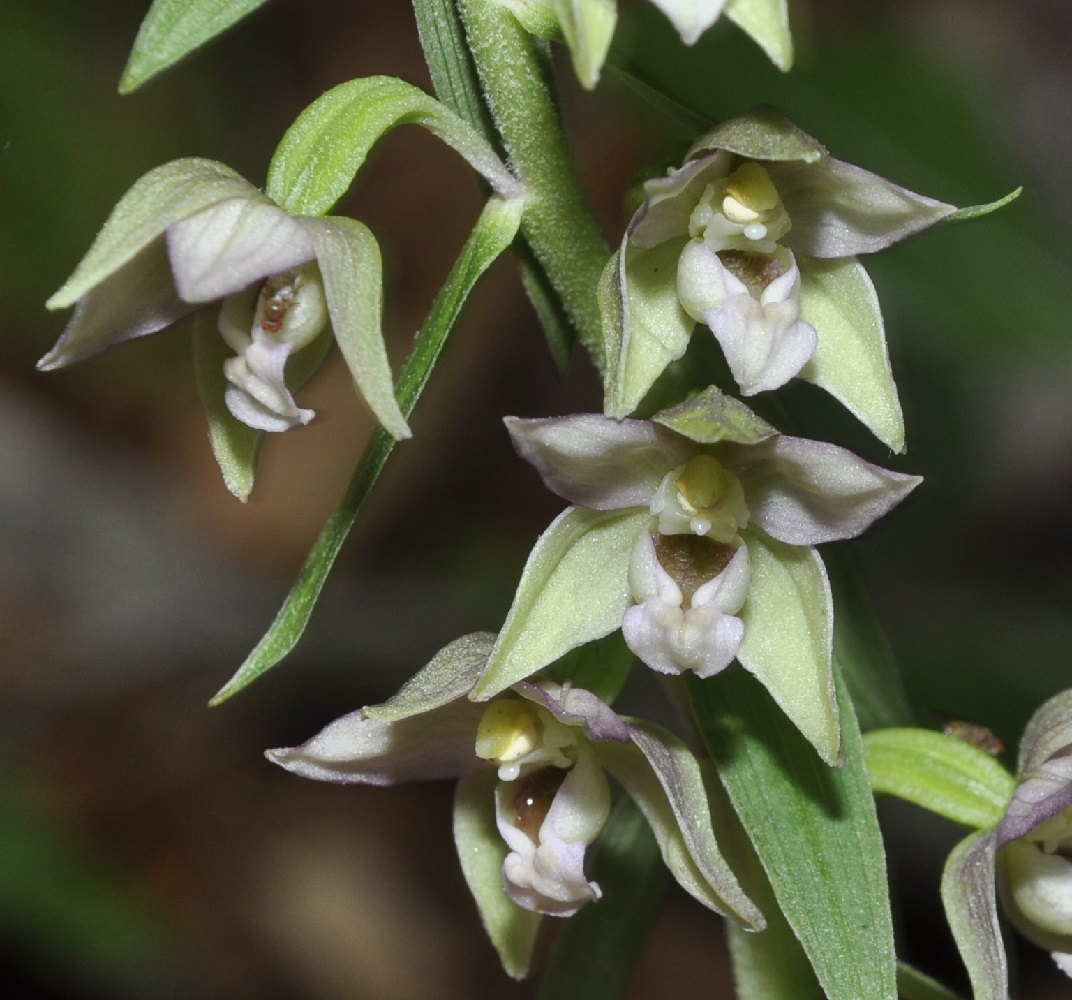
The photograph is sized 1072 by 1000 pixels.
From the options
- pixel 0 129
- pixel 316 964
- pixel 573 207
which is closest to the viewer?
pixel 573 207

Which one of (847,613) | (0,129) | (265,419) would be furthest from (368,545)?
(265,419)

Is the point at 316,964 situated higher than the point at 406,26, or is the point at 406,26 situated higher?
the point at 406,26

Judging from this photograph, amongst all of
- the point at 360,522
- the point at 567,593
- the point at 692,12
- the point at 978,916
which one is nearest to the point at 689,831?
the point at 567,593

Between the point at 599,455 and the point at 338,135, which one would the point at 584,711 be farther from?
the point at 338,135

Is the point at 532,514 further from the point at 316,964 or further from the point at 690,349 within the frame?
the point at 690,349

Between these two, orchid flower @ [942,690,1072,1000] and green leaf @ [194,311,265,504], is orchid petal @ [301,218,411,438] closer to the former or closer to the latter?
green leaf @ [194,311,265,504]

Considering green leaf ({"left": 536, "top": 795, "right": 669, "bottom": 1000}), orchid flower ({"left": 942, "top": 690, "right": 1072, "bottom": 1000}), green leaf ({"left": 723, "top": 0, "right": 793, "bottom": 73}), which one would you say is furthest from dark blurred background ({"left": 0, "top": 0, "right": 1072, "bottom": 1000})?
green leaf ({"left": 723, "top": 0, "right": 793, "bottom": 73})

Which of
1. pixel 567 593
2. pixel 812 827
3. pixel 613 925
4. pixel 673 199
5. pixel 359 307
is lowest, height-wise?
pixel 613 925
